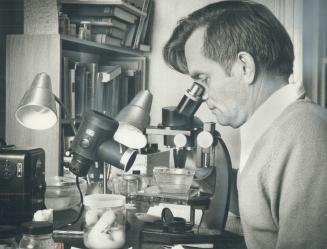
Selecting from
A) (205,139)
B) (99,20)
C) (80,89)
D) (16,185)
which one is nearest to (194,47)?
(205,139)

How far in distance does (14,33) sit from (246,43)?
1.36m

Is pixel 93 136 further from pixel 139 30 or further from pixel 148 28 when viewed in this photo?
pixel 148 28

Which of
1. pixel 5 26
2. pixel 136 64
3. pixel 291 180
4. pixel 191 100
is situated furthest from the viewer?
pixel 136 64

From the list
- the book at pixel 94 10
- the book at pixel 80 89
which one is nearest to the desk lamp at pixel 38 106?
the book at pixel 80 89

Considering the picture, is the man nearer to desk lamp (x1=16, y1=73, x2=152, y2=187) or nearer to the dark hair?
the dark hair

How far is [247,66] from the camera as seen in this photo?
1483 mm

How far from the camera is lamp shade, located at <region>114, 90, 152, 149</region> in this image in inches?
64.5

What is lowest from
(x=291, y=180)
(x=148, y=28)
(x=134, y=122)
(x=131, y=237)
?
(x=131, y=237)

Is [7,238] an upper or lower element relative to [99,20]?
lower

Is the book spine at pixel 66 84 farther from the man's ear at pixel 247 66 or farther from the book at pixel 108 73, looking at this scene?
the man's ear at pixel 247 66

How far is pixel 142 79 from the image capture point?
3285 millimetres

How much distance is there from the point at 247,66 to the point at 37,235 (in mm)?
772

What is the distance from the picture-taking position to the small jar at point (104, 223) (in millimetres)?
1446

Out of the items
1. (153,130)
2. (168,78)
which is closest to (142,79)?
(168,78)
